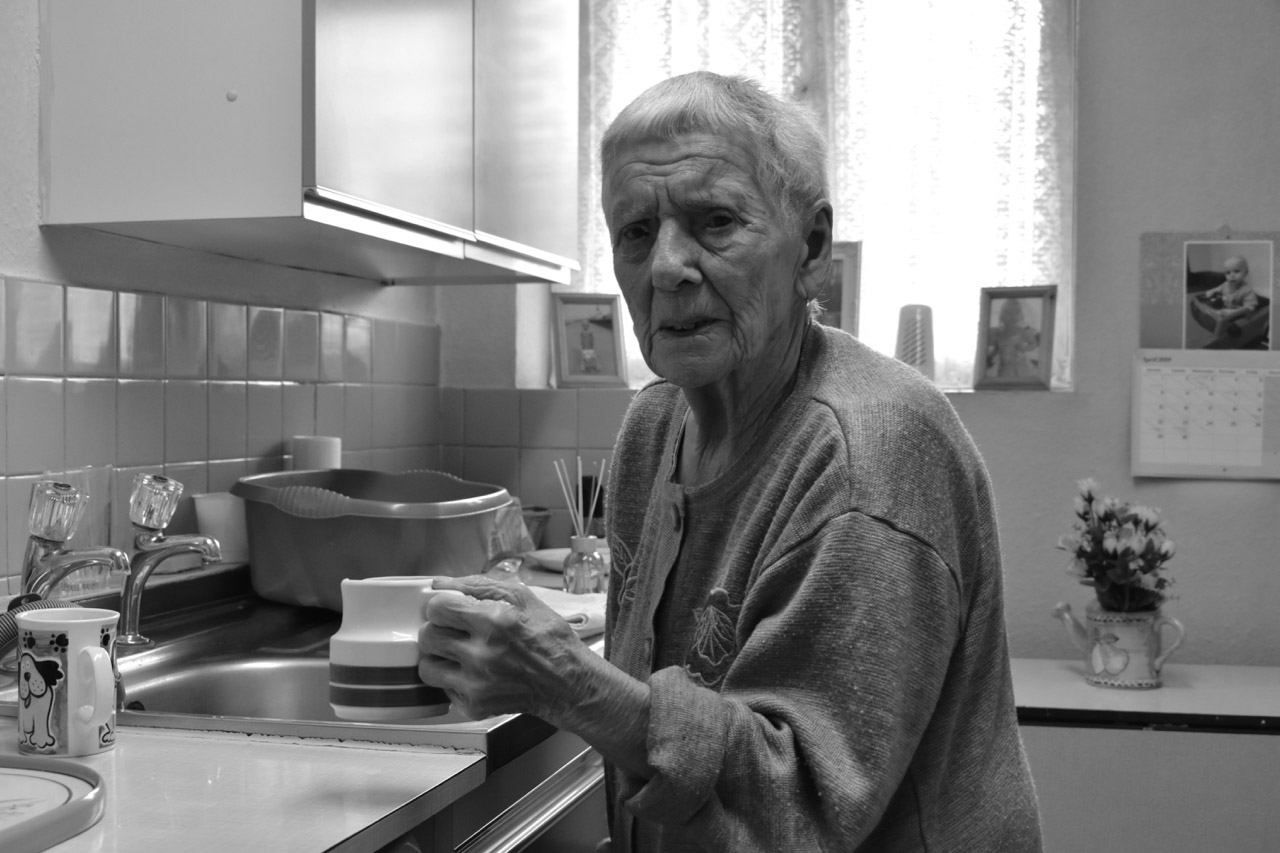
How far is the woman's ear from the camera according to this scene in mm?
1096

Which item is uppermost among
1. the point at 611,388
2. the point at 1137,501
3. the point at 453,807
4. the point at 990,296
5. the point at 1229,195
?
the point at 1229,195

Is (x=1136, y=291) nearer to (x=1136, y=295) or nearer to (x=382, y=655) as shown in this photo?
(x=1136, y=295)

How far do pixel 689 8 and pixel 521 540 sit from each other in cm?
130

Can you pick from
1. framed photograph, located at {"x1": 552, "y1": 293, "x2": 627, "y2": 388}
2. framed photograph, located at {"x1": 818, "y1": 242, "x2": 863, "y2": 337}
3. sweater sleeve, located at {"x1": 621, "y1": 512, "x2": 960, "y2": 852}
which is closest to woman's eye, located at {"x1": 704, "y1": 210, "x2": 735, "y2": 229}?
sweater sleeve, located at {"x1": 621, "y1": 512, "x2": 960, "y2": 852}

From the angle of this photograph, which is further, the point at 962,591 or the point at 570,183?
the point at 570,183

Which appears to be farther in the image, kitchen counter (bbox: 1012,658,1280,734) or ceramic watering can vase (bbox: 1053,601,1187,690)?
ceramic watering can vase (bbox: 1053,601,1187,690)

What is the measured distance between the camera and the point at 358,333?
102 inches

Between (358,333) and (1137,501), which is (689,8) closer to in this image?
(358,333)

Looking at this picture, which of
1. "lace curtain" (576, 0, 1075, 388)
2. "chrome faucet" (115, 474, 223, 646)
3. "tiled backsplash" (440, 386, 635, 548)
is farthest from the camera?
"tiled backsplash" (440, 386, 635, 548)

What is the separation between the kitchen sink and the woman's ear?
0.53m

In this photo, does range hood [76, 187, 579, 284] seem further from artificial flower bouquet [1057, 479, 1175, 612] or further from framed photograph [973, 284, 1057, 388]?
artificial flower bouquet [1057, 479, 1175, 612]

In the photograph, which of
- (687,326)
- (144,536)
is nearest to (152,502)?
(144,536)

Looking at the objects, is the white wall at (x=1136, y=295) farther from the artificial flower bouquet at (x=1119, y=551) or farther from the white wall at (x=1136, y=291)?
the artificial flower bouquet at (x=1119, y=551)

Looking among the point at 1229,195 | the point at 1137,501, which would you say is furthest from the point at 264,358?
the point at 1229,195
